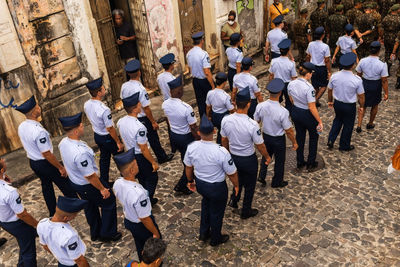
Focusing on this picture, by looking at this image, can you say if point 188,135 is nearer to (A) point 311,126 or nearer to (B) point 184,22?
(A) point 311,126

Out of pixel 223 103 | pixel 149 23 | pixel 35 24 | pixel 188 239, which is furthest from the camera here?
pixel 149 23

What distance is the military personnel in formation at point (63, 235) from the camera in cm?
432

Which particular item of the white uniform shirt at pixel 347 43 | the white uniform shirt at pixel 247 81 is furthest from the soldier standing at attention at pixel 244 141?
the white uniform shirt at pixel 347 43

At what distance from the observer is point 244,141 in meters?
5.96

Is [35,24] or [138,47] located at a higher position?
[35,24]

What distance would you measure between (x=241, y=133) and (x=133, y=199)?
2.02 m

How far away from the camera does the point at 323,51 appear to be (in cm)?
936

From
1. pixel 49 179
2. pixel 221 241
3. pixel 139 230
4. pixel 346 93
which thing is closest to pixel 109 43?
pixel 49 179

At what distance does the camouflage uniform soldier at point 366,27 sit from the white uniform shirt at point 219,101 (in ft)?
20.7

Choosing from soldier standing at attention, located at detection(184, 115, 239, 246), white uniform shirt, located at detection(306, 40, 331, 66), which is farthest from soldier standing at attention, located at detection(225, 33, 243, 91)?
soldier standing at attention, located at detection(184, 115, 239, 246)

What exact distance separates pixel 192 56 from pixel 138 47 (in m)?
2.66

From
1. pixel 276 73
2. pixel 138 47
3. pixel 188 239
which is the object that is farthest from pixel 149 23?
pixel 188 239

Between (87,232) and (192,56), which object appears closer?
(87,232)

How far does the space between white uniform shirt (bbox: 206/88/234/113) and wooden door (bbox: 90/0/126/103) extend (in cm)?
401
